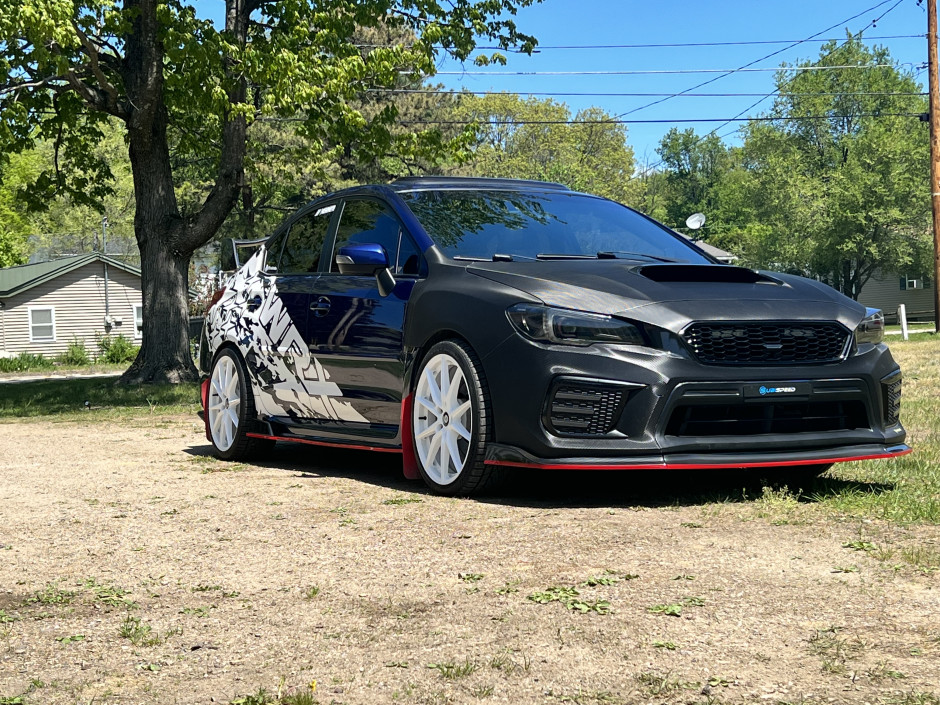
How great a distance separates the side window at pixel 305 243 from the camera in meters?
7.84

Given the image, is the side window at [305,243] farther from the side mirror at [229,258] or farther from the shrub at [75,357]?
the shrub at [75,357]

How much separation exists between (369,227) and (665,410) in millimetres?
2602

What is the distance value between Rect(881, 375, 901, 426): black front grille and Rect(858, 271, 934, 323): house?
60.4 m

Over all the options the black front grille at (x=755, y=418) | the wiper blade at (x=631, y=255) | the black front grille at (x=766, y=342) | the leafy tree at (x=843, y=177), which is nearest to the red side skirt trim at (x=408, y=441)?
the wiper blade at (x=631, y=255)

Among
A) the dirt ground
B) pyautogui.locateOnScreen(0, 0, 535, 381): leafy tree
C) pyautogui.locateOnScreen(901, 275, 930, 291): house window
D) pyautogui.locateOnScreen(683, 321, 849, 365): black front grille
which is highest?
pyautogui.locateOnScreen(0, 0, 535, 381): leafy tree

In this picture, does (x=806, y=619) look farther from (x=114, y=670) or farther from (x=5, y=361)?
(x=5, y=361)

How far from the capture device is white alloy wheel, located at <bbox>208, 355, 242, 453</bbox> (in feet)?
27.5

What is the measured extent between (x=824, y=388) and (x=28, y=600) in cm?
365

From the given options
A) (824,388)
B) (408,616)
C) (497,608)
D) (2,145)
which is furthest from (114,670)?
(2,145)

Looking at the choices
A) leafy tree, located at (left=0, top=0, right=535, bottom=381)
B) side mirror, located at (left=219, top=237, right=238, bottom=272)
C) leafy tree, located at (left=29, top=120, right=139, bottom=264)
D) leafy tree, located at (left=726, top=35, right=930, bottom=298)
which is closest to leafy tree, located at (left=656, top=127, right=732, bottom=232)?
leafy tree, located at (left=726, top=35, right=930, bottom=298)

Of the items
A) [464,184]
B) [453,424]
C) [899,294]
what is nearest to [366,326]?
[453,424]

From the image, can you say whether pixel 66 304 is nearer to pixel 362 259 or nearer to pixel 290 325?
pixel 290 325

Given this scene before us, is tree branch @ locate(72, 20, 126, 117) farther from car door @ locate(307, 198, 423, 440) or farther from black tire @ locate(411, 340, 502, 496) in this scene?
black tire @ locate(411, 340, 502, 496)

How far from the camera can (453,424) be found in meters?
6.08
